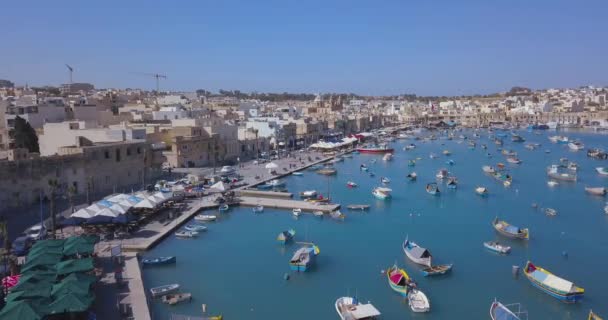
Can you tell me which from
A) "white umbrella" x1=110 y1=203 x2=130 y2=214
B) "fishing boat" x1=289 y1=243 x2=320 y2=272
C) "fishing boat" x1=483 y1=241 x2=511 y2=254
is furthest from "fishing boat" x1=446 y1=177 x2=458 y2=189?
"white umbrella" x1=110 y1=203 x2=130 y2=214

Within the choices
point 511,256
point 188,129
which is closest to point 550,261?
point 511,256

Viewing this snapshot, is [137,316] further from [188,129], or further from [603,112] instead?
[603,112]

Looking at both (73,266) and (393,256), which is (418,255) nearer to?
(393,256)

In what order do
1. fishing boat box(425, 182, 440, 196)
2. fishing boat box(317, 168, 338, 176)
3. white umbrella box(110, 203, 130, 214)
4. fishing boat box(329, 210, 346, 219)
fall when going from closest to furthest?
white umbrella box(110, 203, 130, 214) → fishing boat box(329, 210, 346, 219) → fishing boat box(425, 182, 440, 196) → fishing boat box(317, 168, 338, 176)

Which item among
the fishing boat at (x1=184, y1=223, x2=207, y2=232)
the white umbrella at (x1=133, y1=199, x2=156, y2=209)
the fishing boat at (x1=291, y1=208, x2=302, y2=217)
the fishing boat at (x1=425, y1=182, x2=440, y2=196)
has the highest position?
the white umbrella at (x1=133, y1=199, x2=156, y2=209)

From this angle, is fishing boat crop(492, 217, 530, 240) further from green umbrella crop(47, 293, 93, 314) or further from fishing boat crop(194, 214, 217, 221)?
green umbrella crop(47, 293, 93, 314)

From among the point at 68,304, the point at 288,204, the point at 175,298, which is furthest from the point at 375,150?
the point at 68,304
